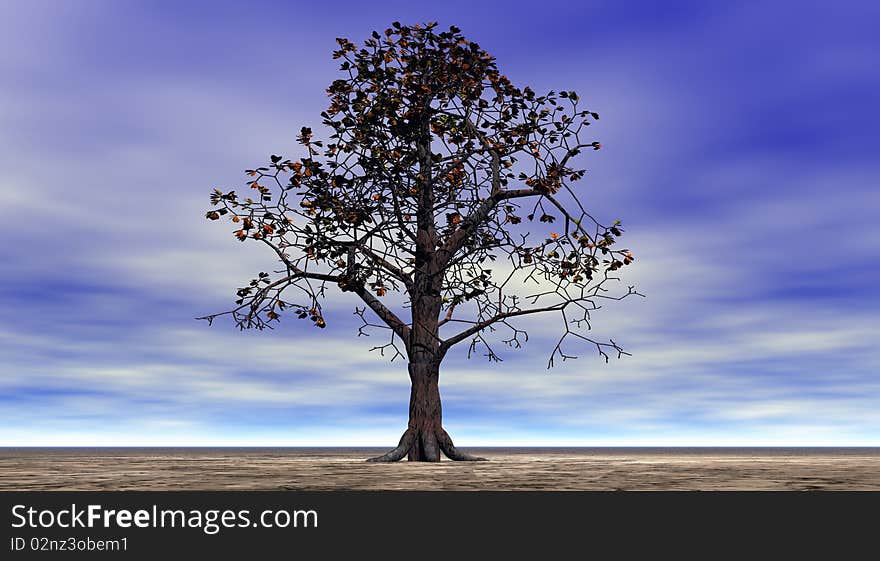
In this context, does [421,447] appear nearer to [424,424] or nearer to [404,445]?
[404,445]

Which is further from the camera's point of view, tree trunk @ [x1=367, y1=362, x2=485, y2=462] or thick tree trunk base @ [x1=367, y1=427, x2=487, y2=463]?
tree trunk @ [x1=367, y1=362, x2=485, y2=462]

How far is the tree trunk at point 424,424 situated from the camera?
27.0m

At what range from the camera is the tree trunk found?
1064 inches

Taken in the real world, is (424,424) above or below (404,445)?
above

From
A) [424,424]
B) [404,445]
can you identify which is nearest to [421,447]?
[404,445]

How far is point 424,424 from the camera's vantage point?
27.2 m

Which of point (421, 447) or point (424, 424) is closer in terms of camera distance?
point (421, 447)

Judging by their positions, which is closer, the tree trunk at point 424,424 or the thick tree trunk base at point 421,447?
the thick tree trunk base at point 421,447
